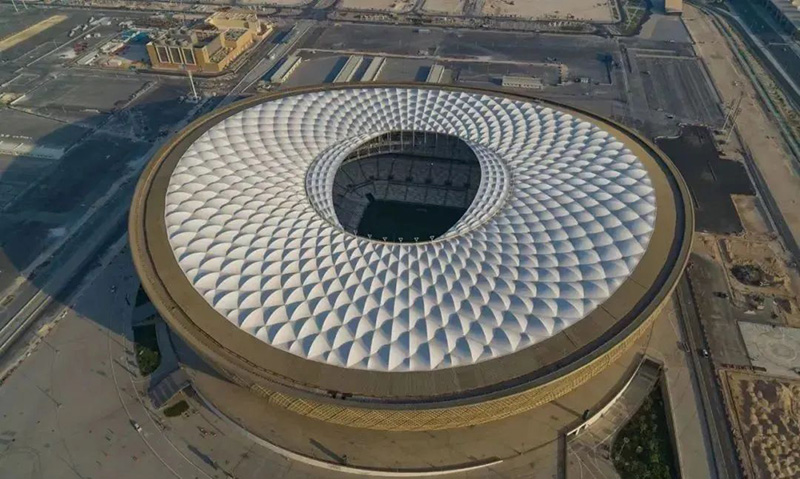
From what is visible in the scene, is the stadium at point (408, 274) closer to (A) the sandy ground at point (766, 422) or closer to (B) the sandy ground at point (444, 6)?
(A) the sandy ground at point (766, 422)

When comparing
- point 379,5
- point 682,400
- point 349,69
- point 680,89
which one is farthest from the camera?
point 379,5

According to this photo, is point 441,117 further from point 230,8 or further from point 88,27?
point 88,27

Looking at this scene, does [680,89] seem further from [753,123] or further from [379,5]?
[379,5]

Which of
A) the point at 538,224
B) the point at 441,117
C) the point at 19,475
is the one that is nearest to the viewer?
the point at 19,475

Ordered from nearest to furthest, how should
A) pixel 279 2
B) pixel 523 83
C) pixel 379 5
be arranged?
1. pixel 523 83
2. pixel 379 5
3. pixel 279 2

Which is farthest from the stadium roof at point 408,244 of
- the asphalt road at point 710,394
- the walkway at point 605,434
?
the asphalt road at point 710,394

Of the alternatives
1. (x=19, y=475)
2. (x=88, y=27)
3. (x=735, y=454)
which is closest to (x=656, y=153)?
(x=735, y=454)

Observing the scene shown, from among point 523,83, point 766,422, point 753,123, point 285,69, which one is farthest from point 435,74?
point 766,422
